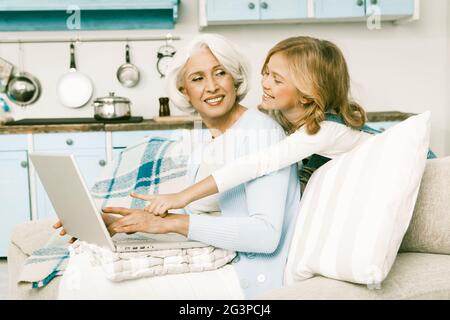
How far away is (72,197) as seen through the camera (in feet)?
Result: 2.90

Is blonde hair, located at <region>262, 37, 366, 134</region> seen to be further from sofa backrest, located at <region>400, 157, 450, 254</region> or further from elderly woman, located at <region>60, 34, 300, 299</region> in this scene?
sofa backrest, located at <region>400, 157, 450, 254</region>

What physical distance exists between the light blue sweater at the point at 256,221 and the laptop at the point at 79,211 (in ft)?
0.18

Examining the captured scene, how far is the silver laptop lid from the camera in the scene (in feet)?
2.70

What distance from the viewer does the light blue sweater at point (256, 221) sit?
3.07 feet

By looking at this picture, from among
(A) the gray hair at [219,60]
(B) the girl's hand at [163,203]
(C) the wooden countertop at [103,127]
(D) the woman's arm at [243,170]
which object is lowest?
(B) the girl's hand at [163,203]

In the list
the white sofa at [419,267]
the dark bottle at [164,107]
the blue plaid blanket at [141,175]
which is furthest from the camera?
the dark bottle at [164,107]

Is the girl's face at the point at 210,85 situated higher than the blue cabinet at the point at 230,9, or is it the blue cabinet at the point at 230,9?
the blue cabinet at the point at 230,9

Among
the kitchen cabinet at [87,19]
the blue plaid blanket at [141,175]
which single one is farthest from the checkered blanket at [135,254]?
the kitchen cabinet at [87,19]

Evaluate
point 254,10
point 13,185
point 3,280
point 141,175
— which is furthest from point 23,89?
point 141,175

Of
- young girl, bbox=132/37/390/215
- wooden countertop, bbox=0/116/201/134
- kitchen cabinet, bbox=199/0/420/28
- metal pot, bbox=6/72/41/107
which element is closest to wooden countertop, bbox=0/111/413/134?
wooden countertop, bbox=0/116/201/134

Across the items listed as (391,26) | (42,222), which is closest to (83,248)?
(42,222)

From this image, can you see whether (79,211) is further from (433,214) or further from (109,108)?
(109,108)

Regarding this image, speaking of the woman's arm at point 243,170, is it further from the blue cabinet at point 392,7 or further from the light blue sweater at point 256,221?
the blue cabinet at point 392,7
